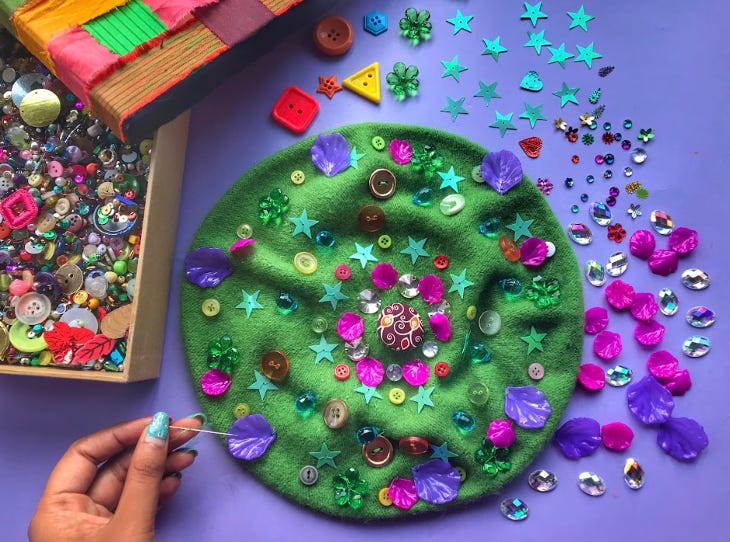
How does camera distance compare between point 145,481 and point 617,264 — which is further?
point 617,264

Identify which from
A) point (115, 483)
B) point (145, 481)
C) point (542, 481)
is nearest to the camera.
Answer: point (145, 481)

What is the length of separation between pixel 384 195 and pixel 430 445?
46 cm

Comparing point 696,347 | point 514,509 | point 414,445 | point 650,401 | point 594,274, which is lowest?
point 514,509

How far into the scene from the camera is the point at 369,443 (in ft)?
3.61

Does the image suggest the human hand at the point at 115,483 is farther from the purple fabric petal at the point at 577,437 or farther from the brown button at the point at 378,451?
the purple fabric petal at the point at 577,437

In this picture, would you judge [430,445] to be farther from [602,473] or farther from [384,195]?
[384,195]

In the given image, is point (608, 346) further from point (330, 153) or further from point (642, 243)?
point (330, 153)

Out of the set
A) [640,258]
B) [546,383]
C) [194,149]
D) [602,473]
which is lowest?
[602,473]

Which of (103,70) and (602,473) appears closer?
(103,70)

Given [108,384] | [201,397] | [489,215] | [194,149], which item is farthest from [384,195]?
[108,384]

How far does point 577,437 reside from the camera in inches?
45.2

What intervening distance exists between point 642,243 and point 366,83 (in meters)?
0.62

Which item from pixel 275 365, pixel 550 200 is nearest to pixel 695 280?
pixel 550 200

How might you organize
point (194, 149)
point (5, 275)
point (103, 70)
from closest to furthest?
point (103, 70), point (5, 275), point (194, 149)
